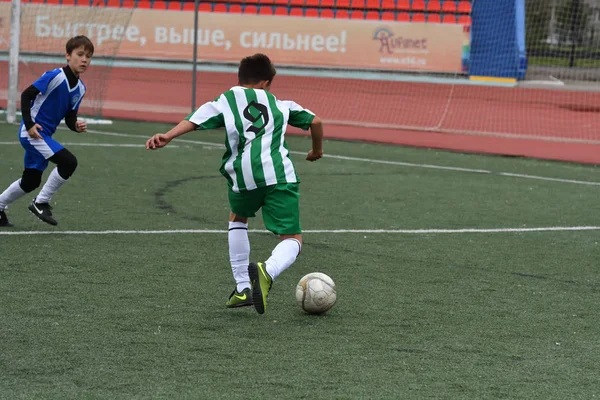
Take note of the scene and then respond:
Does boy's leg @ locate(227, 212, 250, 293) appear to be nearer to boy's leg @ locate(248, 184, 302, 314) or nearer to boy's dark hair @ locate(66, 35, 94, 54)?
boy's leg @ locate(248, 184, 302, 314)

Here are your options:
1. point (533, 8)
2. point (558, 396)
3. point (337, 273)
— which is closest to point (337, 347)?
point (558, 396)

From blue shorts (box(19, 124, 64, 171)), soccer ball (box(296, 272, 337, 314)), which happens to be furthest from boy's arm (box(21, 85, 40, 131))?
soccer ball (box(296, 272, 337, 314))

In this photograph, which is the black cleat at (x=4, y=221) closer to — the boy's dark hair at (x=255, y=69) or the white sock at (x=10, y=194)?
the white sock at (x=10, y=194)

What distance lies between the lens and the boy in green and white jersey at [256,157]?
5.50m

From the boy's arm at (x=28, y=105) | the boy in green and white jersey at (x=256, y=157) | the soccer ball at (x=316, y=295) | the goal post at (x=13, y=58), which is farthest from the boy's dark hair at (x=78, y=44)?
the goal post at (x=13, y=58)

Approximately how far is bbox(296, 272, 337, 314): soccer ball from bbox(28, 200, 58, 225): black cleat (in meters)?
3.21

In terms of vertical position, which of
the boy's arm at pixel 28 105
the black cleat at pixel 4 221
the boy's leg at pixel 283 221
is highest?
the boy's arm at pixel 28 105

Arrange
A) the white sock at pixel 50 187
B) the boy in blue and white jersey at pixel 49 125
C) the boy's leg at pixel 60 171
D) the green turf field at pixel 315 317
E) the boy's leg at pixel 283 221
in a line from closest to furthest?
1. the green turf field at pixel 315 317
2. the boy's leg at pixel 283 221
3. the boy in blue and white jersey at pixel 49 125
4. the boy's leg at pixel 60 171
5. the white sock at pixel 50 187

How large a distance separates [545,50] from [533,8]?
230cm

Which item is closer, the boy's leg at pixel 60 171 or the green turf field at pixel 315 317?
the green turf field at pixel 315 317

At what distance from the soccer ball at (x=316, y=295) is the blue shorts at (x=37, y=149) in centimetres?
326

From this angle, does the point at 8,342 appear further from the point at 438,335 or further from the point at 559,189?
the point at 559,189

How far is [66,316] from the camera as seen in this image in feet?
17.4

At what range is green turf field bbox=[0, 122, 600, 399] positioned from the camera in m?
4.34
